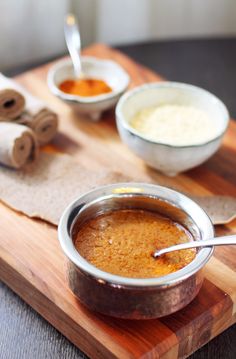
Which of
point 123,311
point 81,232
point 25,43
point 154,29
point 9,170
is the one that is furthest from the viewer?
point 154,29

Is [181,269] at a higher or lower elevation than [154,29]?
higher

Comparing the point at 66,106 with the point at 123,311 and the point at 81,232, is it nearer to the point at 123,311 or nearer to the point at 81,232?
the point at 81,232

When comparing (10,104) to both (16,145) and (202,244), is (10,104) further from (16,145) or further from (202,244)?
(202,244)

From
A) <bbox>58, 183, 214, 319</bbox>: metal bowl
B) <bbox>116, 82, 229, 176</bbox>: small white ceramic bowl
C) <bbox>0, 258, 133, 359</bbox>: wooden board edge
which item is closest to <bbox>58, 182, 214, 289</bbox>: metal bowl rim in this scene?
<bbox>58, 183, 214, 319</bbox>: metal bowl

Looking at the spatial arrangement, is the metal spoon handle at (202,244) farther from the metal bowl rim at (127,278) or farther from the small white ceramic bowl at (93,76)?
the small white ceramic bowl at (93,76)

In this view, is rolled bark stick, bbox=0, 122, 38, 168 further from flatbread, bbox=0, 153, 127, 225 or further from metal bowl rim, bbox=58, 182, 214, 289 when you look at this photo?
metal bowl rim, bbox=58, 182, 214, 289

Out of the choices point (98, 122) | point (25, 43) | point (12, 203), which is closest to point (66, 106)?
point (98, 122)
